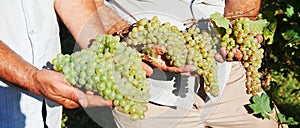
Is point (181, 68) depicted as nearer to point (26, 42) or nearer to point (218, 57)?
point (218, 57)

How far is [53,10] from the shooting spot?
7.16 feet

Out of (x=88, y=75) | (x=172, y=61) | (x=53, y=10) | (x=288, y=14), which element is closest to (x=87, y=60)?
(x=88, y=75)

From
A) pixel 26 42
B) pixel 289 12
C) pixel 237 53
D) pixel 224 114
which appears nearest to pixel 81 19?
pixel 26 42

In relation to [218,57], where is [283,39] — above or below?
above

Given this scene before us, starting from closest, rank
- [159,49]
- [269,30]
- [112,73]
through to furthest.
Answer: [112,73]
[159,49]
[269,30]

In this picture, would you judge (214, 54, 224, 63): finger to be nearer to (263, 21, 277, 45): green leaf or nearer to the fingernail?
the fingernail

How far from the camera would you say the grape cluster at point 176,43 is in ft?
6.38

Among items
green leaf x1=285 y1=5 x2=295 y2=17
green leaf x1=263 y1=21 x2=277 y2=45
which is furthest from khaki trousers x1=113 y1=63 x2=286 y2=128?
Answer: green leaf x1=285 y1=5 x2=295 y2=17

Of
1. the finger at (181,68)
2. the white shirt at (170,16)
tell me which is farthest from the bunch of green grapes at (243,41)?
the white shirt at (170,16)

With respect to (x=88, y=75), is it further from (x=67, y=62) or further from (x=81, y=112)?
(x=81, y=112)

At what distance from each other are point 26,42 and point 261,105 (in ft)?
3.58

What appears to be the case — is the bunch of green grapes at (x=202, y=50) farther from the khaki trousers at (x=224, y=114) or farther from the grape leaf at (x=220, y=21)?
the khaki trousers at (x=224, y=114)

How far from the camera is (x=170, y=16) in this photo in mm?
2363

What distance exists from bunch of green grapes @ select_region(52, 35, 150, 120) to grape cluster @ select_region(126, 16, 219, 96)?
0.13m
